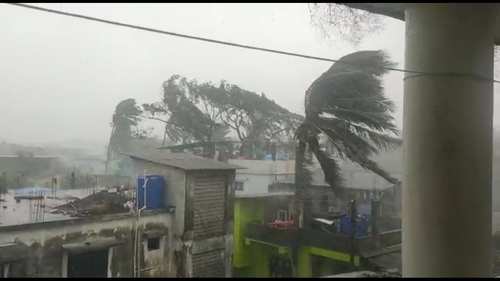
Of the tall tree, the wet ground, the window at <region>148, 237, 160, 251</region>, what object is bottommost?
the window at <region>148, 237, 160, 251</region>

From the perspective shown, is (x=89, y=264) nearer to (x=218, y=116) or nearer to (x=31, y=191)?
(x=31, y=191)

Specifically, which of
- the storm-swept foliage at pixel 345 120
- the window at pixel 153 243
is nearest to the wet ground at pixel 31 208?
the window at pixel 153 243

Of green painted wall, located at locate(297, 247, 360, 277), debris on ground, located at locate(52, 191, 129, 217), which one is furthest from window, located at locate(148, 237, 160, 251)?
green painted wall, located at locate(297, 247, 360, 277)

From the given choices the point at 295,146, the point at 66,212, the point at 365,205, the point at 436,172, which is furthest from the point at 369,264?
the point at 66,212

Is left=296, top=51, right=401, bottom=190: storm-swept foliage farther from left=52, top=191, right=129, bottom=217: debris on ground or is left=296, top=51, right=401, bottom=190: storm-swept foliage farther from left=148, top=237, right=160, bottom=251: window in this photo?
left=52, top=191, right=129, bottom=217: debris on ground

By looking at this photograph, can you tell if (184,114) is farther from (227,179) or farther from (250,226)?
(250,226)

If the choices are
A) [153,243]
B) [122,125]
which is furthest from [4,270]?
[122,125]
